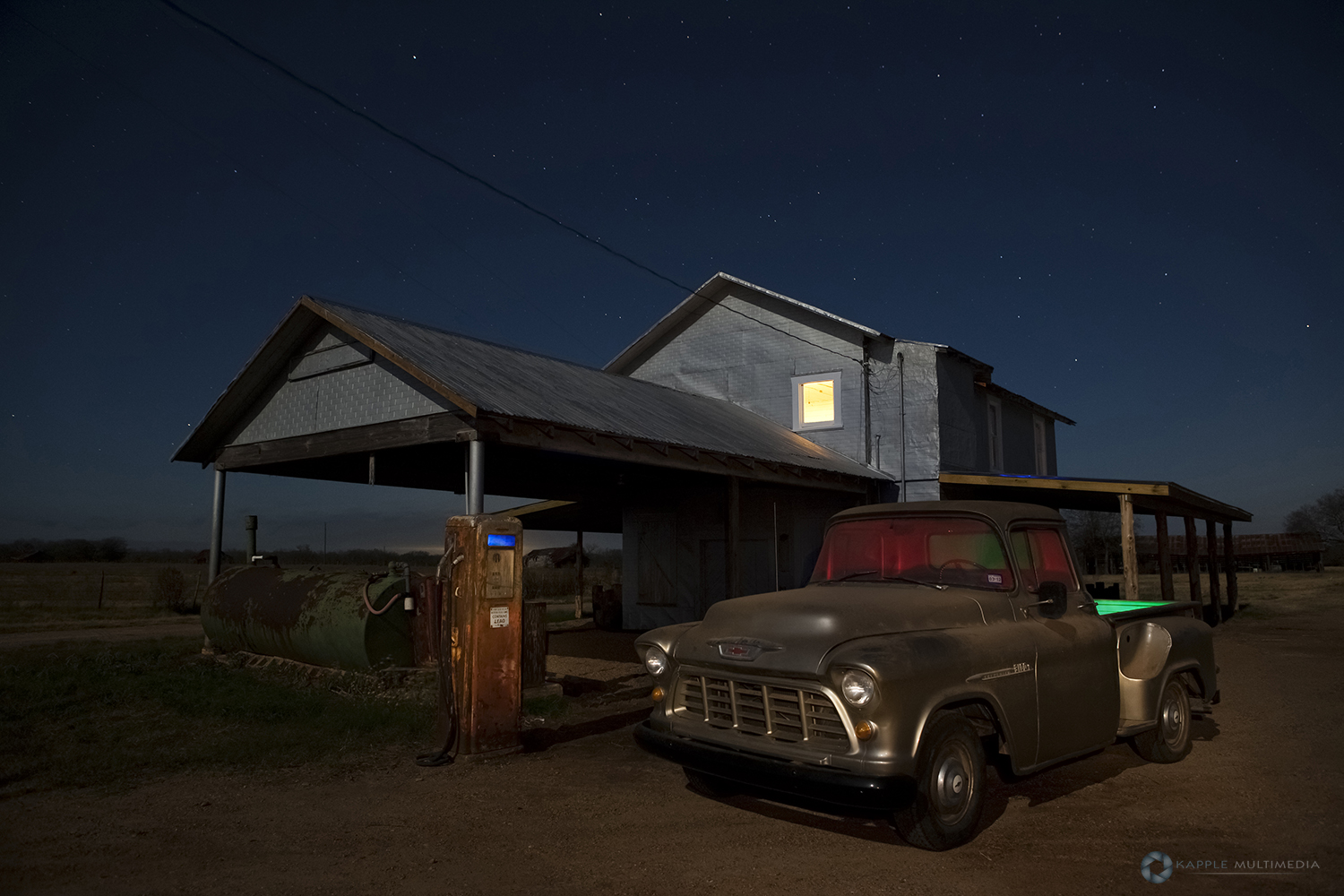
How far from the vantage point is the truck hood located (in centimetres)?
478

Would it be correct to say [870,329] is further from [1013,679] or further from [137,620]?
[137,620]

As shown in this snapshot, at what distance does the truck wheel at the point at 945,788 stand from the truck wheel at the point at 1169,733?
2533 millimetres

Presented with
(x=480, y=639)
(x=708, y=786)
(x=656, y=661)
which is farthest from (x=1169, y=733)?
(x=480, y=639)

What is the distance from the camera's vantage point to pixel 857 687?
4.46 meters

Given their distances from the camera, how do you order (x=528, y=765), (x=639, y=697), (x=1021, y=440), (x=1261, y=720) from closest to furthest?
(x=528, y=765) < (x=1261, y=720) < (x=639, y=697) < (x=1021, y=440)

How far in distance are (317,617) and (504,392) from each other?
378 centimetres

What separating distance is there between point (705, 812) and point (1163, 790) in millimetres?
3231

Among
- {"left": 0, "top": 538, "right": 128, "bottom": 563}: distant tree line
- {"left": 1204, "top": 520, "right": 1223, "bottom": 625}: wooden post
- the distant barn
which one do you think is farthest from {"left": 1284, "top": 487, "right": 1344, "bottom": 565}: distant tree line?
{"left": 0, "top": 538, "right": 128, "bottom": 563}: distant tree line

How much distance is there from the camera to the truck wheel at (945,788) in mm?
4547

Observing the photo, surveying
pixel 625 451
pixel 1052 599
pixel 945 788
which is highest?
pixel 625 451

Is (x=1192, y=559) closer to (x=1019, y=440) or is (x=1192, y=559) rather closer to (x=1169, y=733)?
(x=1019, y=440)

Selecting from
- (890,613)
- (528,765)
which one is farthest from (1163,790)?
(528,765)

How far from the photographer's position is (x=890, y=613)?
5023 millimetres

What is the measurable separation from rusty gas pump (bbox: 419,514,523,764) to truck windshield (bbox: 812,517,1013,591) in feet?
9.10
